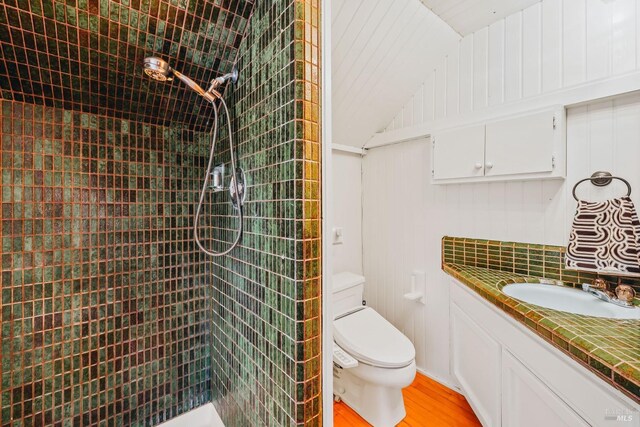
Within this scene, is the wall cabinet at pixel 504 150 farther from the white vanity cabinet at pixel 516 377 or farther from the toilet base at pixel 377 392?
the toilet base at pixel 377 392

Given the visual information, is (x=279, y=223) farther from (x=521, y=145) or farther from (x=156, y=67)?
(x=521, y=145)

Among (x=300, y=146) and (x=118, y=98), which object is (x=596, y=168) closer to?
(x=300, y=146)

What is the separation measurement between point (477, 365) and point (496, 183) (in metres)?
1.07

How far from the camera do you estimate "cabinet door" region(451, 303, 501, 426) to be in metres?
1.24

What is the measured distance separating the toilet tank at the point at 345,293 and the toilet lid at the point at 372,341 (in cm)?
9

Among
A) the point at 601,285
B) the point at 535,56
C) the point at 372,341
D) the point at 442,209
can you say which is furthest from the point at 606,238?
the point at 372,341

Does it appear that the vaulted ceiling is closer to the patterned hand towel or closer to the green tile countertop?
the patterned hand towel

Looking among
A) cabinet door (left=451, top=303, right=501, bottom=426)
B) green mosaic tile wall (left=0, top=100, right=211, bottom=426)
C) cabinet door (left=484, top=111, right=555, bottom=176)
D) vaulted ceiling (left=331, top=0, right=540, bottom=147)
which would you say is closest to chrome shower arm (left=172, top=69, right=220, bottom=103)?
green mosaic tile wall (left=0, top=100, right=211, bottom=426)

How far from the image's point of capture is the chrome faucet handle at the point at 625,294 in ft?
3.61

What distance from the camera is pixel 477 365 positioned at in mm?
1401

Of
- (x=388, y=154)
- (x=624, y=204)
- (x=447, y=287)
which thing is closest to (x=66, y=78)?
(x=388, y=154)

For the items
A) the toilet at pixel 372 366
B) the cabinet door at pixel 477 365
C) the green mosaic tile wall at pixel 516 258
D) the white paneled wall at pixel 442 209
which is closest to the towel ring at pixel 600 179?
the white paneled wall at pixel 442 209

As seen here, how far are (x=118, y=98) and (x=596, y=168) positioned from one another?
231 centimetres

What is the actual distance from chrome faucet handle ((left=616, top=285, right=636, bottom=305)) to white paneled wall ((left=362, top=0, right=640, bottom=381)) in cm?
35
